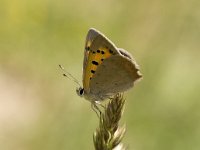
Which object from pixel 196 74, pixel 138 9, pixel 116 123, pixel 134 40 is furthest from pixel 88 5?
pixel 116 123

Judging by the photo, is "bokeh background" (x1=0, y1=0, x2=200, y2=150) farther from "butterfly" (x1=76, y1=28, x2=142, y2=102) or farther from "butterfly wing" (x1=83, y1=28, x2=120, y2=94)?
"butterfly wing" (x1=83, y1=28, x2=120, y2=94)

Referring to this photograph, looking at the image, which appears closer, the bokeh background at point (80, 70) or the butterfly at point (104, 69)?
the butterfly at point (104, 69)

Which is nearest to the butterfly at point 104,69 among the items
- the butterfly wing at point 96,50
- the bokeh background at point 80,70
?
the butterfly wing at point 96,50

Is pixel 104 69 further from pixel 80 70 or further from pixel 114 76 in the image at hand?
pixel 80 70

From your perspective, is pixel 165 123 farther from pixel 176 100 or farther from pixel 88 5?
pixel 88 5

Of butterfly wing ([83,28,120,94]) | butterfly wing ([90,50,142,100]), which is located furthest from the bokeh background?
butterfly wing ([83,28,120,94])

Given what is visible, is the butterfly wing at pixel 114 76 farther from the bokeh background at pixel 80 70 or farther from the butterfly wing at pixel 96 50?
the bokeh background at pixel 80 70

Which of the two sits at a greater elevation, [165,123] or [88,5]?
[88,5]
